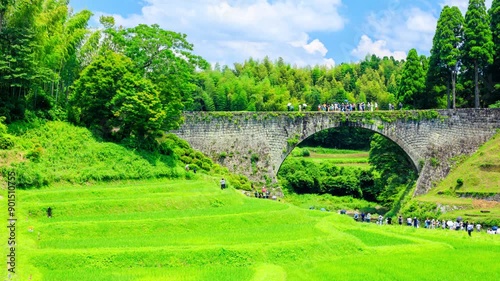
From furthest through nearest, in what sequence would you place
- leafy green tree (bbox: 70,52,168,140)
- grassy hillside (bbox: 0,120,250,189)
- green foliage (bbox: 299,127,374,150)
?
1. green foliage (bbox: 299,127,374,150)
2. leafy green tree (bbox: 70,52,168,140)
3. grassy hillside (bbox: 0,120,250,189)

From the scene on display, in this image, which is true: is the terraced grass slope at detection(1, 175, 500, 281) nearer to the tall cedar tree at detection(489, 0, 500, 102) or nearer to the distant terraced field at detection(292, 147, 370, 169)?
the tall cedar tree at detection(489, 0, 500, 102)

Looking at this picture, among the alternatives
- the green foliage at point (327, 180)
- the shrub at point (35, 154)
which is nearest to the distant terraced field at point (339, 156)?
the green foliage at point (327, 180)

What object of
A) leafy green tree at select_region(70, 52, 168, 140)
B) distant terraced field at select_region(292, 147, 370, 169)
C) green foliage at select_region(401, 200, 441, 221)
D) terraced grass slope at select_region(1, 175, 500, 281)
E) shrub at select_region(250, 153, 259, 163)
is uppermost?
leafy green tree at select_region(70, 52, 168, 140)

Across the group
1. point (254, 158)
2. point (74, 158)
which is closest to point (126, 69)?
point (74, 158)

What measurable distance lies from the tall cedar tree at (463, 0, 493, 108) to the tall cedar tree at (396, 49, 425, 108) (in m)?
5.26

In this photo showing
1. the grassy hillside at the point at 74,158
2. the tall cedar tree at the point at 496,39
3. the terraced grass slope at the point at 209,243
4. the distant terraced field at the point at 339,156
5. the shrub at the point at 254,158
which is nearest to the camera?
the terraced grass slope at the point at 209,243

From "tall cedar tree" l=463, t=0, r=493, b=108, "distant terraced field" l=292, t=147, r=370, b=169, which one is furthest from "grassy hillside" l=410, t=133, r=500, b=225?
"distant terraced field" l=292, t=147, r=370, b=169

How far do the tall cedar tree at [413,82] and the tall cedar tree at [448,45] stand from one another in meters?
2.74

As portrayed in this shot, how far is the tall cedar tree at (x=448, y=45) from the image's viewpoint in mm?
48122

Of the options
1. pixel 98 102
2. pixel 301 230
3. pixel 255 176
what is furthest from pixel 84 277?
pixel 255 176

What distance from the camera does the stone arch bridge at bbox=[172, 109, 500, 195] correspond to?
Answer: 44.2 meters

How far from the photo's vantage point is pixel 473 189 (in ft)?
128

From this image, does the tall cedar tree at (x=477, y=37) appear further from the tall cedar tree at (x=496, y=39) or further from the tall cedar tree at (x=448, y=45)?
the tall cedar tree at (x=496, y=39)

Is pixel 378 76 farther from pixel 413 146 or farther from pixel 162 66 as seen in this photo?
pixel 162 66
